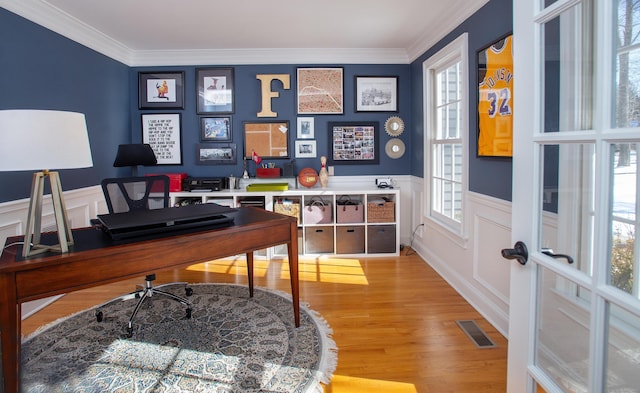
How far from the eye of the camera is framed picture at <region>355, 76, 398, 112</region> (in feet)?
16.4

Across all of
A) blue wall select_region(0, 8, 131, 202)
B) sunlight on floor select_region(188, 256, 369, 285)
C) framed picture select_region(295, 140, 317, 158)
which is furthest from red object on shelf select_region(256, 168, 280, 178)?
blue wall select_region(0, 8, 131, 202)

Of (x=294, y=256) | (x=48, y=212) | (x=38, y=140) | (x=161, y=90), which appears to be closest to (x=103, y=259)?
(x=38, y=140)

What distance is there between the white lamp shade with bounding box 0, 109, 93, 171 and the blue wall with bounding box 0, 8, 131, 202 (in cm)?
161

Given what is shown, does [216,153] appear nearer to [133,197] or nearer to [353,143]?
[353,143]

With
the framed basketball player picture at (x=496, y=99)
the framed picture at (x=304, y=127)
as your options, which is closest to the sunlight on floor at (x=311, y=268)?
the framed picture at (x=304, y=127)

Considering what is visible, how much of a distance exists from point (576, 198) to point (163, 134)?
4798 millimetres

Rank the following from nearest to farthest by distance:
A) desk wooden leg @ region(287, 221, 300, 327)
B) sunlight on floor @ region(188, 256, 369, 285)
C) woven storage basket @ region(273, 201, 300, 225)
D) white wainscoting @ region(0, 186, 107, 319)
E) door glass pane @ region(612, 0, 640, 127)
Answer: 1. door glass pane @ region(612, 0, 640, 127)
2. desk wooden leg @ region(287, 221, 300, 327)
3. white wainscoting @ region(0, 186, 107, 319)
4. sunlight on floor @ region(188, 256, 369, 285)
5. woven storage basket @ region(273, 201, 300, 225)

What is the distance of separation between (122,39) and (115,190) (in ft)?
6.94

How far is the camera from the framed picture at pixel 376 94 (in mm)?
4992

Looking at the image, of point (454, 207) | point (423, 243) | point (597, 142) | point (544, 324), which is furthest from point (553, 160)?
point (423, 243)

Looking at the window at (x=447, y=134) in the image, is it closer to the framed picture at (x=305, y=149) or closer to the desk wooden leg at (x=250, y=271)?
the framed picture at (x=305, y=149)

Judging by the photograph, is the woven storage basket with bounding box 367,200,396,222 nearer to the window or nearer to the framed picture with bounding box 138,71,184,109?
the window

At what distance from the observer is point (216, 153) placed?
16.5 feet

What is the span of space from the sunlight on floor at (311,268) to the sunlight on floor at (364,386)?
160cm
